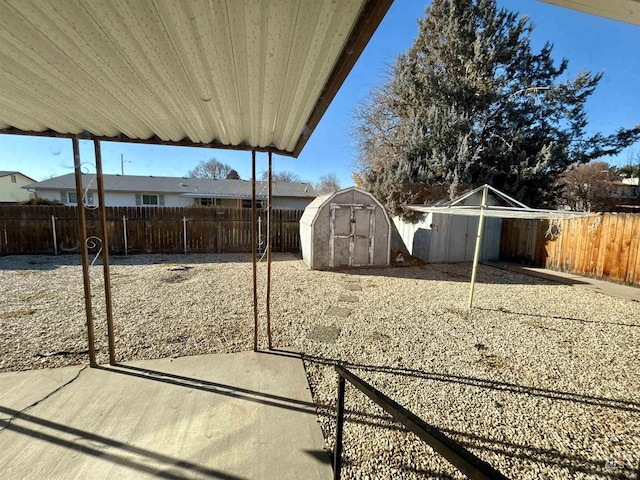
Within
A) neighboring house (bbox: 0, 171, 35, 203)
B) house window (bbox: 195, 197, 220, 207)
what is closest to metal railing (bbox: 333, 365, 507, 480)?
house window (bbox: 195, 197, 220, 207)

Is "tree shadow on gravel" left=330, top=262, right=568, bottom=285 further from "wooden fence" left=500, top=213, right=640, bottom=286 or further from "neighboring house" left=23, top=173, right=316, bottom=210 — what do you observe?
"neighboring house" left=23, top=173, right=316, bottom=210

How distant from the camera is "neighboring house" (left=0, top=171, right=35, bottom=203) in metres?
23.0

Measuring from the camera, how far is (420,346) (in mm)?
3400

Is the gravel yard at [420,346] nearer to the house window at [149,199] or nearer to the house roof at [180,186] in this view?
the house roof at [180,186]

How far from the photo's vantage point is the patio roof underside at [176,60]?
1.04 metres

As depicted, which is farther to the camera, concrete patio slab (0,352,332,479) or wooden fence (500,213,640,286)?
wooden fence (500,213,640,286)

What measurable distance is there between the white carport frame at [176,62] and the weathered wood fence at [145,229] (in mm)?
8685

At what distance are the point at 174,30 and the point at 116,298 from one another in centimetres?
540

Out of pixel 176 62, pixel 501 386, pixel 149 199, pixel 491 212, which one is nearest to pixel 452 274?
pixel 491 212

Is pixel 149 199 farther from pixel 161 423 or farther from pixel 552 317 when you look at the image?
pixel 552 317

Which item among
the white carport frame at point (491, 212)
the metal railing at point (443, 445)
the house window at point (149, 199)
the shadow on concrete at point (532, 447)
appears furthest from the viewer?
the house window at point (149, 199)

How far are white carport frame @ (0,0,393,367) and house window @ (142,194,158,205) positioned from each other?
60.2 ft

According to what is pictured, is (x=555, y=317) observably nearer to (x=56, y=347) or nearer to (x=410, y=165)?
(x=56, y=347)

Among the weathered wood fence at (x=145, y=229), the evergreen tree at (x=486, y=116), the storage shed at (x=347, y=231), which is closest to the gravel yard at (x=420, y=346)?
the storage shed at (x=347, y=231)
